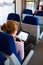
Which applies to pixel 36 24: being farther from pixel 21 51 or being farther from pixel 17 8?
pixel 17 8

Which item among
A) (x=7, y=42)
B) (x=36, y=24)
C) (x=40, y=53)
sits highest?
(x=7, y=42)

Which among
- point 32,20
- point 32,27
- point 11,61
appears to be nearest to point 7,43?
point 11,61

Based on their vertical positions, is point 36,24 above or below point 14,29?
below

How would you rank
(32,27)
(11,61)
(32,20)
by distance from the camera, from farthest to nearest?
(32,20), (32,27), (11,61)

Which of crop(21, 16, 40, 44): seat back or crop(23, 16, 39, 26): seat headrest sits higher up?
crop(23, 16, 39, 26): seat headrest

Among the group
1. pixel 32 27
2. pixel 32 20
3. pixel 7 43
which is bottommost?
pixel 32 27

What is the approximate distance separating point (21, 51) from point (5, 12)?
3153mm

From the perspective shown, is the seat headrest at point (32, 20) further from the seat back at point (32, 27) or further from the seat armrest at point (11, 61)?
the seat armrest at point (11, 61)

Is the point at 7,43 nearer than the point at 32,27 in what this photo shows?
Yes

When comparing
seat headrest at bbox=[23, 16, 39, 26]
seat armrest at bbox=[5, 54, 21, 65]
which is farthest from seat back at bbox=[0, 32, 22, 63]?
seat headrest at bbox=[23, 16, 39, 26]

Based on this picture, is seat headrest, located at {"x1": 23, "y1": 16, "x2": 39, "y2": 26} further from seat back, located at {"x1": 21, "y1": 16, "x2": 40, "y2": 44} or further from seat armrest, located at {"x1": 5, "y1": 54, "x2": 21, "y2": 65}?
seat armrest, located at {"x1": 5, "y1": 54, "x2": 21, "y2": 65}

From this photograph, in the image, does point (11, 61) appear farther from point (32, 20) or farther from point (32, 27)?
point (32, 20)

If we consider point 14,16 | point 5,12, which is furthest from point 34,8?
point 14,16

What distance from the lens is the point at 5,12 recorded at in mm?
4785
